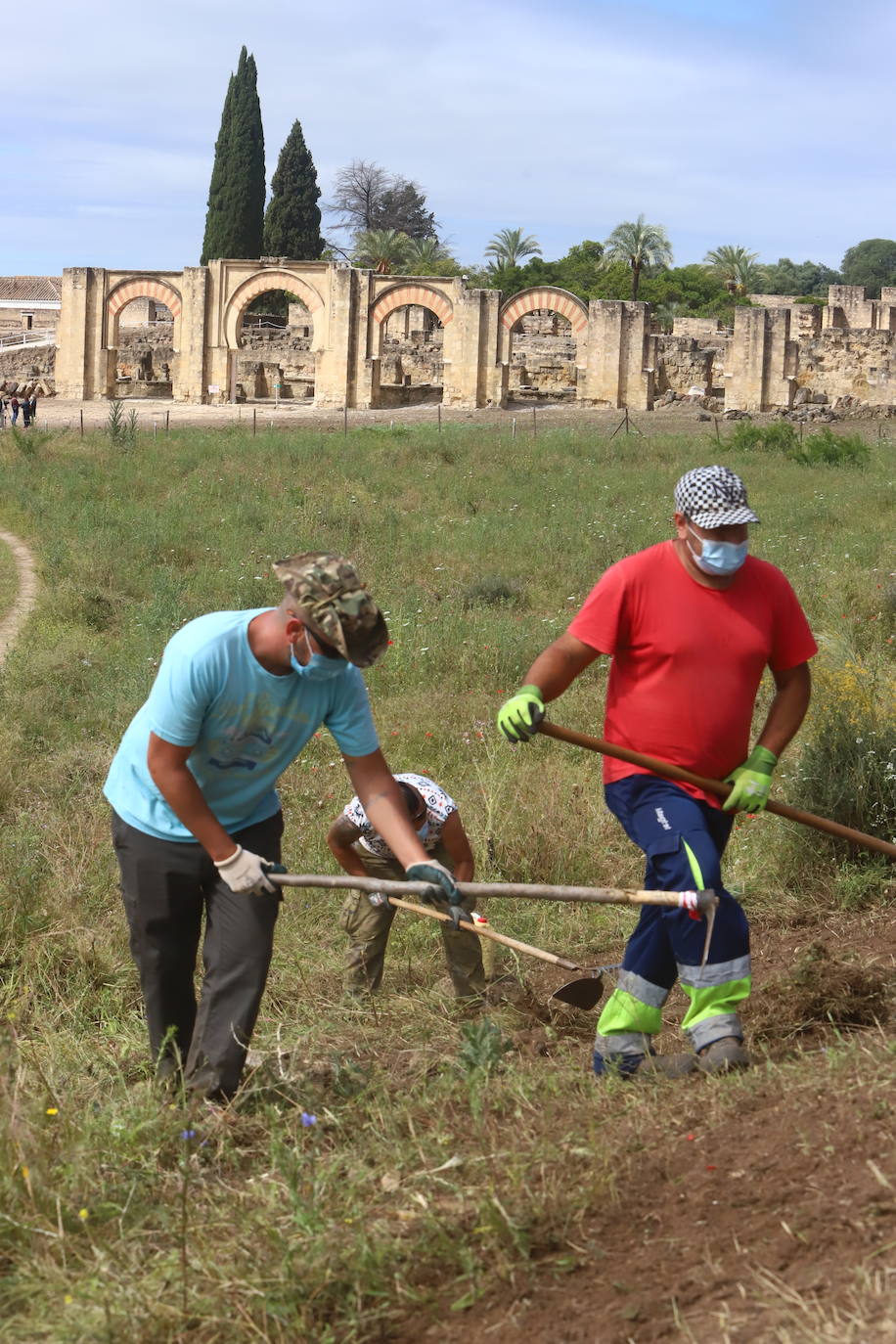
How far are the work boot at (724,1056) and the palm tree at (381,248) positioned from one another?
1925 inches

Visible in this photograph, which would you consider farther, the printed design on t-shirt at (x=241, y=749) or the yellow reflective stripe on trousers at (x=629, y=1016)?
the yellow reflective stripe on trousers at (x=629, y=1016)

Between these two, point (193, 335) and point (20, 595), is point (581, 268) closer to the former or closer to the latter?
point (193, 335)

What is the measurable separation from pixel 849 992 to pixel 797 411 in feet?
98.4

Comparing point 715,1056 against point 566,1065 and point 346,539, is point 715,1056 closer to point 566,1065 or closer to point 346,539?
point 566,1065

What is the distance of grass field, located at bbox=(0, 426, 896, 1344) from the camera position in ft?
8.54

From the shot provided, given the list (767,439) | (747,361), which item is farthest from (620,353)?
(767,439)

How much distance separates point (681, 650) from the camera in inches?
150

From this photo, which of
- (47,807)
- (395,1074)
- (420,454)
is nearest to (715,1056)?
(395,1074)

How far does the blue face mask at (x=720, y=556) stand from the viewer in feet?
12.5

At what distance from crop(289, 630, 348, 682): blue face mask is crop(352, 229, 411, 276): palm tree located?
4867 cm

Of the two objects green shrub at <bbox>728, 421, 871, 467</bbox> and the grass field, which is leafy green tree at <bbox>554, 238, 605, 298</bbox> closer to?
green shrub at <bbox>728, 421, 871, 467</bbox>

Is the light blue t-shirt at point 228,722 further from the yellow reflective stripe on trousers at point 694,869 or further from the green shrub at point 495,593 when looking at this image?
the green shrub at point 495,593

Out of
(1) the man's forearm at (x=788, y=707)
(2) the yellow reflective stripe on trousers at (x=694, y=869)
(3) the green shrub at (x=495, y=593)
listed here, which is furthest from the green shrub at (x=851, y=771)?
(3) the green shrub at (x=495, y=593)

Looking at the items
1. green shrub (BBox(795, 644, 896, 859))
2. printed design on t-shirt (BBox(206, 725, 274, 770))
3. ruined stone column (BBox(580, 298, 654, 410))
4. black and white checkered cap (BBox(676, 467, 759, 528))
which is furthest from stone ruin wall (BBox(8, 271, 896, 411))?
printed design on t-shirt (BBox(206, 725, 274, 770))
